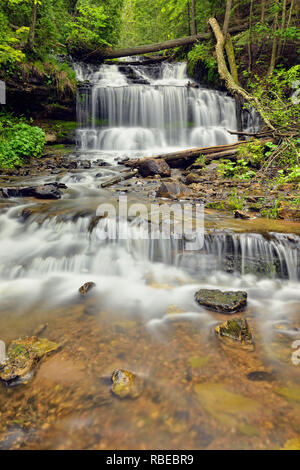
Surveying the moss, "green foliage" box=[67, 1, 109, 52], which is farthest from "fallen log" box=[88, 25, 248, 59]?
the moss

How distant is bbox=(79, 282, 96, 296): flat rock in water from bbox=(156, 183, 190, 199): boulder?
3279 mm

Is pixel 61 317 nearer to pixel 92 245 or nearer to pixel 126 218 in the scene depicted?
pixel 92 245

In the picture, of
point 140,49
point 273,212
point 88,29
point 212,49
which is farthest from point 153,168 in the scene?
point 88,29

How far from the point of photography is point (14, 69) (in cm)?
1103

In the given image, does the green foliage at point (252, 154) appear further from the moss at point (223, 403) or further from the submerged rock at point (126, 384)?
the submerged rock at point (126, 384)

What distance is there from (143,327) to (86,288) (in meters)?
1.09

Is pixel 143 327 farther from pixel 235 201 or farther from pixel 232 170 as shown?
pixel 232 170

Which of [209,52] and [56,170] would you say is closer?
[56,170]

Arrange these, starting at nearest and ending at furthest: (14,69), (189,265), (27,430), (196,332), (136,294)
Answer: (27,430), (196,332), (136,294), (189,265), (14,69)

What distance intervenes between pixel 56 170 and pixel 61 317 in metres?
7.53

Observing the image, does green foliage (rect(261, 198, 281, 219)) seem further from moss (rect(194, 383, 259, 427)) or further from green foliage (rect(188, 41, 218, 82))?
green foliage (rect(188, 41, 218, 82))

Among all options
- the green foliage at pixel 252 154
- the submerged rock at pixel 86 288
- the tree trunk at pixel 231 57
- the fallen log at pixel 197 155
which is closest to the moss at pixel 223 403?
the submerged rock at pixel 86 288

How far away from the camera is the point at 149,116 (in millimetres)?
13320

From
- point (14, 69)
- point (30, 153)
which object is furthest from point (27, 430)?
point (14, 69)
